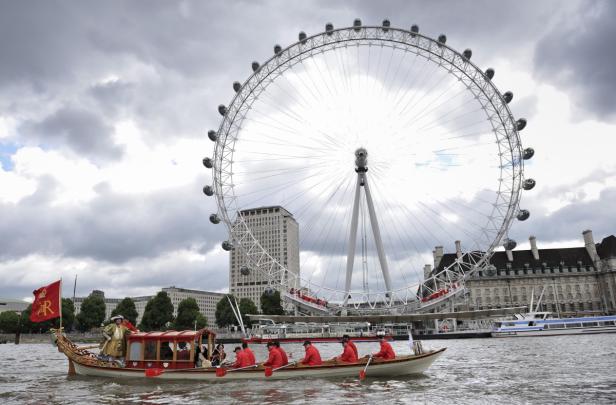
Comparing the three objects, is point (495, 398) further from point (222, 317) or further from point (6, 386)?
point (222, 317)

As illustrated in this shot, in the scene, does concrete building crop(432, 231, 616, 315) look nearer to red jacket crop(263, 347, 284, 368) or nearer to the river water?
the river water

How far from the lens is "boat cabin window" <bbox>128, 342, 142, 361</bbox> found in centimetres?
3023

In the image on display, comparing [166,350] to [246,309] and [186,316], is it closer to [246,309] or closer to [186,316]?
[186,316]

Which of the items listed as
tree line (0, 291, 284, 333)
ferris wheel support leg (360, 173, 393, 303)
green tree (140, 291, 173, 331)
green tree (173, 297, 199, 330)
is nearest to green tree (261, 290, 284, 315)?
tree line (0, 291, 284, 333)

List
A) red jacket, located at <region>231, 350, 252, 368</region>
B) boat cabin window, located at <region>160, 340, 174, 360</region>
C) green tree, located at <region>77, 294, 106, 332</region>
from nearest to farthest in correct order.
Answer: red jacket, located at <region>231, 350, 252, 368</region> < boat cabin window, located at <region>160, 340, 174, 360</region> < green tree, located at <region>77, 294, 106, 332</region>

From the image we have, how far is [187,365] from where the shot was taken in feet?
96.4

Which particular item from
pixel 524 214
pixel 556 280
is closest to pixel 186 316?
pixel 524 214

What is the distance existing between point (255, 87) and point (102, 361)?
41.6 metres

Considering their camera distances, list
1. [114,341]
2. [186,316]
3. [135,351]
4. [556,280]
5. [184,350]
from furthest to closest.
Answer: [556,280]
[186,316]
[114,341]
[135,351]
[184,350]

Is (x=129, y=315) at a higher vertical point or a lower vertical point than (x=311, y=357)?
higher

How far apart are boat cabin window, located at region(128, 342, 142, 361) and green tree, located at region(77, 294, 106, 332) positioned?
346 feet

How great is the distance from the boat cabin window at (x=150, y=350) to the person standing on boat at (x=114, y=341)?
2248mm

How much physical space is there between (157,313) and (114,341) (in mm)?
93464

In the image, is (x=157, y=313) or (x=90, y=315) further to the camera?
(x=90, y=315)
